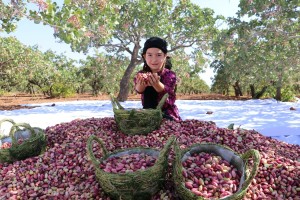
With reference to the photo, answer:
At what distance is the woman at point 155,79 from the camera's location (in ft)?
11.4

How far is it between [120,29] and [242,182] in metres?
12.6

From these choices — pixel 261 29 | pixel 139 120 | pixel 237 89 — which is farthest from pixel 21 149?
pixel 237 89

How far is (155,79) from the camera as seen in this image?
336cm

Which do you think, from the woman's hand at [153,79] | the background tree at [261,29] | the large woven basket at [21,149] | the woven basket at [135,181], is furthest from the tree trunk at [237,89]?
the woven basket at [135,181]

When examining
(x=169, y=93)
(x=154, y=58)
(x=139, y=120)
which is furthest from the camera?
(x=169, y=93)

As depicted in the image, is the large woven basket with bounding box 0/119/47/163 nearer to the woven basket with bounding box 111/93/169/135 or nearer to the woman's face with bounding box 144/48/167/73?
the woven basket with bounding box 111/93/169/135

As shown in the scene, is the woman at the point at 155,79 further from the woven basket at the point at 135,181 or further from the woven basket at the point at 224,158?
the woven basket at the point at 135,181

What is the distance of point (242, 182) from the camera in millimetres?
2197

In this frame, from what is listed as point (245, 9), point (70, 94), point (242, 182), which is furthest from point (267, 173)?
point (70, 94)

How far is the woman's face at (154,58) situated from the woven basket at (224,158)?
143cm

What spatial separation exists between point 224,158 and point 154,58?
1.66m

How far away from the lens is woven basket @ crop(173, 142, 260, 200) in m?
2.09

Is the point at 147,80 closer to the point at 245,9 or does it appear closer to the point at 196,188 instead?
the point at 196,188

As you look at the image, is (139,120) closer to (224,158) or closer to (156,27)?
(224,158)
